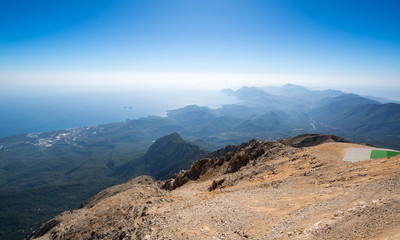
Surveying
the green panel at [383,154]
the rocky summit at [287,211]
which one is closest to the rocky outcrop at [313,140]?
the green panel at [383,154]

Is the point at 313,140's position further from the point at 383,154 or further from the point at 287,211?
the point at 287,211

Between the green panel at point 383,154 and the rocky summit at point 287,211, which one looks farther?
the green panel at point 383,154

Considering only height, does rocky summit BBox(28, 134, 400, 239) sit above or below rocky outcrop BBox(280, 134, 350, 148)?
above

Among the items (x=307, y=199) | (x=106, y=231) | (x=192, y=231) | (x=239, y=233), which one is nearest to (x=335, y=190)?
(x=307, y=199)

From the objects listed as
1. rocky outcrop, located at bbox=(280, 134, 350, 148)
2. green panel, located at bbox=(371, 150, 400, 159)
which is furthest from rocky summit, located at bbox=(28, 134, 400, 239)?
rocky outcrop, located at bbox=(280, 134, 350, 148)

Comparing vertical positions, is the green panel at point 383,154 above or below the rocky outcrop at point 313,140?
above

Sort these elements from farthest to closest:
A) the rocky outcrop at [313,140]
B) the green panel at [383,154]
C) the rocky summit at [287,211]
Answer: the rocky outcrop at [313,140]
the green panel at [383,154]
the rocky summit at [287,211]

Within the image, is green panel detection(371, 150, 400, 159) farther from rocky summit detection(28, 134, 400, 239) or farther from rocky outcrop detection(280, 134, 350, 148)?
rocky outcrop detection(280, 134, 350, 148)

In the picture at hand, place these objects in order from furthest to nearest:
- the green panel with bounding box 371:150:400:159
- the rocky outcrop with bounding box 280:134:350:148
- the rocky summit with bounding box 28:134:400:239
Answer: the rocky outcrop with bounding box 280:134:350:148, the green panel with bounding box 371:150:400:159, the rocky summit with bounding box 28:134:400:239

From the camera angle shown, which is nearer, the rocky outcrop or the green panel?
the green panel

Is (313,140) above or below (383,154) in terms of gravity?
below

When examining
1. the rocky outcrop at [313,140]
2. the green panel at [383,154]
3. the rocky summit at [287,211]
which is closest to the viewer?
the rocky summit at [287,211]

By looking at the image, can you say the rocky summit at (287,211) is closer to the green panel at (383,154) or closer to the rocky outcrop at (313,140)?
the green panel at (383,154)

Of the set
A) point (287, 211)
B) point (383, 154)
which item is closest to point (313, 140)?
point (383, 154)
